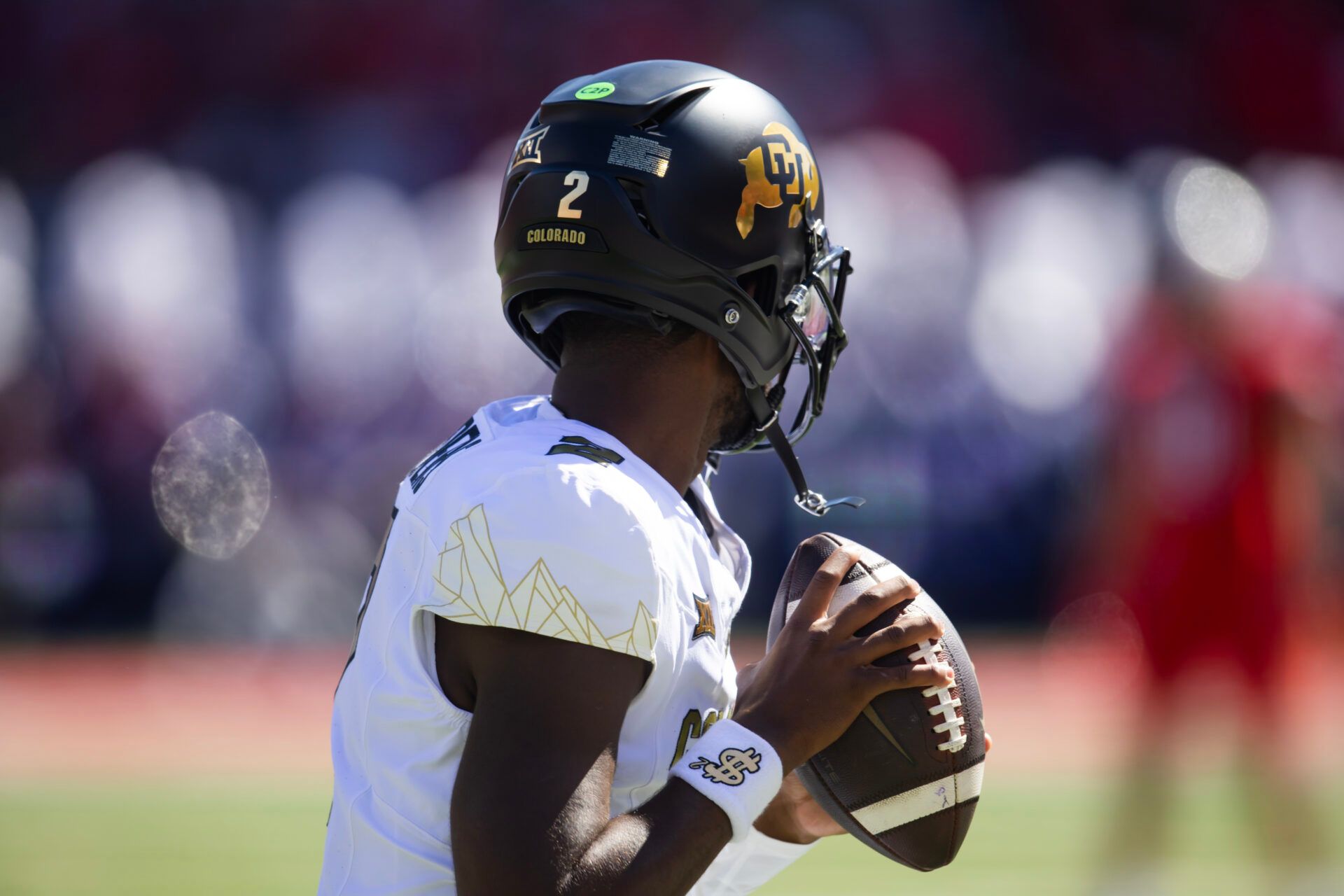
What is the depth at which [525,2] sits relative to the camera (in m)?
17.0

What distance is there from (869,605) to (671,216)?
604 mm

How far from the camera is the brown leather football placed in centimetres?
209

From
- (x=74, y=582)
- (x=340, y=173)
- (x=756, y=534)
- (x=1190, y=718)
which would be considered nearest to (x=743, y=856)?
(x=1190, y=718)

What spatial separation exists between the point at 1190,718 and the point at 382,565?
422 centimetres

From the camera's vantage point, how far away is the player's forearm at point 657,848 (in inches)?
66.4

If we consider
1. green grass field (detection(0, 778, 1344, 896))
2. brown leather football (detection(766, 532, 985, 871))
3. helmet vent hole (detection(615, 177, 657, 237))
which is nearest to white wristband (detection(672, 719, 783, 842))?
brown leather football (detection(766, 532, 985, 871))

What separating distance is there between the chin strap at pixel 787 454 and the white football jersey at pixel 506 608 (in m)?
0.30

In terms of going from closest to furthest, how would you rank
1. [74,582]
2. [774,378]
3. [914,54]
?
1. [774,378]
2. [74,582]
3. [914,54]

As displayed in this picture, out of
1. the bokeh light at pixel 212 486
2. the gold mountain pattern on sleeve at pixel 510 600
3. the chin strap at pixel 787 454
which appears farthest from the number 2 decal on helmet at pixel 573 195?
the bokeh light at pixel 212 486

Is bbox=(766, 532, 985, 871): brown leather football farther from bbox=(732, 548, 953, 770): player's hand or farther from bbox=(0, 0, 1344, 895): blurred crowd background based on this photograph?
bbox=(0, 0, 1344, 895): blurred crowd background

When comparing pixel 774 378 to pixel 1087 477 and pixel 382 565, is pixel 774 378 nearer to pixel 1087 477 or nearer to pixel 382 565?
pixel 382 565

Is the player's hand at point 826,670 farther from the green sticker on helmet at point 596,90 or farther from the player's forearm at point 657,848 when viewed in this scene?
the green sticker on helmet at point 596,90

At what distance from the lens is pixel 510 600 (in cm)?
172

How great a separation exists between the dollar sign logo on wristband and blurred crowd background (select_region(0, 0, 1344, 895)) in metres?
3.84
